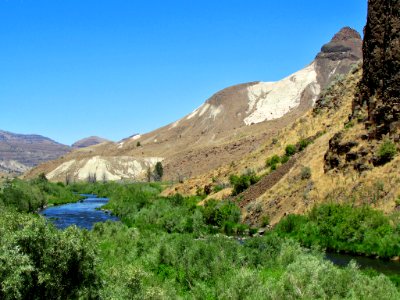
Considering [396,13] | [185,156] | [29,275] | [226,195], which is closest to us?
[29,275]

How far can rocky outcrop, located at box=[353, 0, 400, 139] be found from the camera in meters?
49.5

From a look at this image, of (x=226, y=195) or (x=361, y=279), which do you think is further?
(x=226, y=195)

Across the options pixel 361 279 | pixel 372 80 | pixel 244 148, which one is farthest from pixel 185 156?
pixel 361 279

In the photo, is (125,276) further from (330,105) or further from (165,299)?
(330,105)

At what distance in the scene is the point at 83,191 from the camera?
14462 centimetres

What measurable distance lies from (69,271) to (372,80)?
43052 millimetres

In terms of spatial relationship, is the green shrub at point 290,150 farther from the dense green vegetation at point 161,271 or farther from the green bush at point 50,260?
the green bush at point 50,260

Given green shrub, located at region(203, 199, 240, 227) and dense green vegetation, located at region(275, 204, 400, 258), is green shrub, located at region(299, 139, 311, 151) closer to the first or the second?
green shrub, located at region(203, 199, 240, 227)

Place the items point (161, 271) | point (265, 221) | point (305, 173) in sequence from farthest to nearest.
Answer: point (305, 173) < point (265, 221) < point (161, 271)

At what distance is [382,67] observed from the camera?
51875 millimetres

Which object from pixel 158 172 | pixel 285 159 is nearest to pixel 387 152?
pixel 285 159

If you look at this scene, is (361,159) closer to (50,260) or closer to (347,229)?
(347,229)

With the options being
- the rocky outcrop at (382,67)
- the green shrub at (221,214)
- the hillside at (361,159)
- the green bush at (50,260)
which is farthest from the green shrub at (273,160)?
the green bush at (50,260)

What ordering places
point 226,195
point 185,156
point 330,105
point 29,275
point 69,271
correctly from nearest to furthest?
point 29,275 → point 69,271 → point 226,195 → point 330,105 → point 185,156
